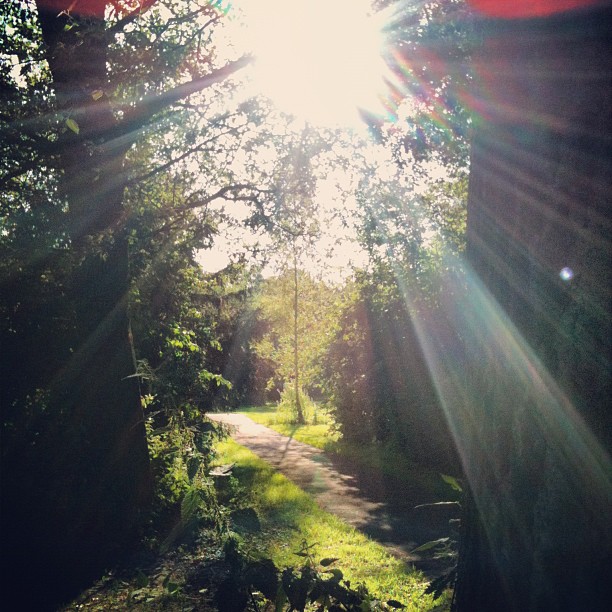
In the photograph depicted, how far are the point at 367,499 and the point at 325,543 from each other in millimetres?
3361

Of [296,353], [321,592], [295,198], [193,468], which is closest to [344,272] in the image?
[295,198]

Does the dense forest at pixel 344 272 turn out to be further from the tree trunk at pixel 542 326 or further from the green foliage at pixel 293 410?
the green foliage at pixel 293 410

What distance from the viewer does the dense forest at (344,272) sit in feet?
5.88

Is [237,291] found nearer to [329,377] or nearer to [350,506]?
[329,377]

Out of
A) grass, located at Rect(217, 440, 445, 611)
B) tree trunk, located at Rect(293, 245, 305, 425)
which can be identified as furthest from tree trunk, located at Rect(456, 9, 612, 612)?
tree trunk, located at Rect(293, 245, 305, 425)

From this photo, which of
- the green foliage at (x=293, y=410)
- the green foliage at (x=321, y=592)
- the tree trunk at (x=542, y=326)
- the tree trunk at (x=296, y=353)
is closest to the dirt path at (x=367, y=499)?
the green foliage at (x=321, y=592)

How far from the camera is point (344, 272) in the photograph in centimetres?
1764

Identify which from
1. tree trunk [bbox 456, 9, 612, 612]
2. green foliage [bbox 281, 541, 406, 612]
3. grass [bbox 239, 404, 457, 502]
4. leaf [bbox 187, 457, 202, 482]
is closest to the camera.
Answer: tree trunk [bbox 456, 9, 612, 612]

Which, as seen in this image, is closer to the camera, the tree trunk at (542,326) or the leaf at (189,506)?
the tree trunk at (542,326)

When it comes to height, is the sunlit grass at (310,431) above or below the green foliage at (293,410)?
below

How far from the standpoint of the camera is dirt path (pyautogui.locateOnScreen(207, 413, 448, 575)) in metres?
7.84

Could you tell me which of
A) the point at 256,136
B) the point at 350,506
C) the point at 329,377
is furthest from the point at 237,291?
the point at 350,506

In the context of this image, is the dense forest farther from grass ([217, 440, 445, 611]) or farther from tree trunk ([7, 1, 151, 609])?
grass ([217, 440, 445, 611])

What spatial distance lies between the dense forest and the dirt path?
5.53 feet
